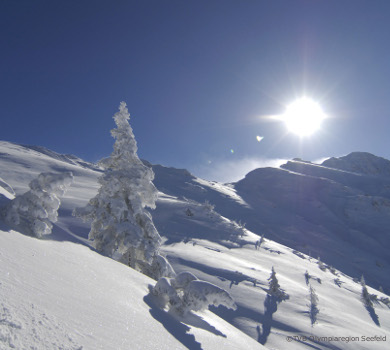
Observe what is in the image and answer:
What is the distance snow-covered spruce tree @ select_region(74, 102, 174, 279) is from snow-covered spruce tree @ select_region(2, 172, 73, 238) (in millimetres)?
3503

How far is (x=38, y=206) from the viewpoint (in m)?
8.86

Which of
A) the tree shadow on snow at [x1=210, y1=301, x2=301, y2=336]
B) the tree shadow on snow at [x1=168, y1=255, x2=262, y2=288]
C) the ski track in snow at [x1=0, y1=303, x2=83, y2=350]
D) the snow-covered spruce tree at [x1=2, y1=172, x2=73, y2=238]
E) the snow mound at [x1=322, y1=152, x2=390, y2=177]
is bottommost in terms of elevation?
the tree shadow on snow at [x1=210, y1=301, x2=301, y2=336]

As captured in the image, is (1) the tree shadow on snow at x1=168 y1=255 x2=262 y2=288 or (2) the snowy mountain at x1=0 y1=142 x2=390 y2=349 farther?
(1) the tree shadow on snow at x1=168 y1=255 x2=262 y2=288

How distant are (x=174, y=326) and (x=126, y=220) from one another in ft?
24.9

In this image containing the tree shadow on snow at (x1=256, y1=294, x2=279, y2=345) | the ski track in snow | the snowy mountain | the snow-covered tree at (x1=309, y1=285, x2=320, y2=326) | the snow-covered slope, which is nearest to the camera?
the ski track in snow

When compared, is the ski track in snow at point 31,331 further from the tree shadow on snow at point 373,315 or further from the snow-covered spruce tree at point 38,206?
the tree shadow on snow at point 373,315

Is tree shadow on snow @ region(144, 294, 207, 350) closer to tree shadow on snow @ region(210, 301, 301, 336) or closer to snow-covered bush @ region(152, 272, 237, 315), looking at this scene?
snow-covered bush @ region(152, 272, 237, 315)

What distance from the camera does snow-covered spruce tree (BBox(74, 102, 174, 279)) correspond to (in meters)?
12.6

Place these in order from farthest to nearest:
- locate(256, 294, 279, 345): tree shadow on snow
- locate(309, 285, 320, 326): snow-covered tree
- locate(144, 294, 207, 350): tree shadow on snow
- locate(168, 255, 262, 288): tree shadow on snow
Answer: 1. locate(168, 255, 262, 288): tree shadow on snow
2. locate(309, 285, 320, 326): snow-covered tree
3. locate(256, 294, 279, 345): tree shadow on snow
4. locate(144, 294, 207, 350): tree shadow on snow

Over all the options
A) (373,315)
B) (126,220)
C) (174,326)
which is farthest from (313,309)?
(174,326)

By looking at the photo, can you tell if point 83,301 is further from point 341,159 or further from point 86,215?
point 341,159

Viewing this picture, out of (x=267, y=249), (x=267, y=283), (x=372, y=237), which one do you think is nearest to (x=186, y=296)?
(x=267, y=283)

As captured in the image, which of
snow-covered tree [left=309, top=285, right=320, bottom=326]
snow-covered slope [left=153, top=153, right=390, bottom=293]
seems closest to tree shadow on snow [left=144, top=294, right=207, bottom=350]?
snow-covered tree [left=309, top=285, right=320, bottom=326]

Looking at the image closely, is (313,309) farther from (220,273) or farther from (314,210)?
(314,210)
